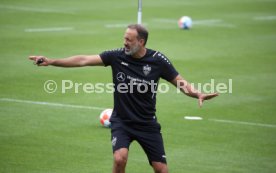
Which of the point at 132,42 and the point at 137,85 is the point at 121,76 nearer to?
the point at 137,85

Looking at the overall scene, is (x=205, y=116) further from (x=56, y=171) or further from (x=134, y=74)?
(x=134, y=74)

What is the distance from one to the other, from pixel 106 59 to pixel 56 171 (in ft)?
8.18

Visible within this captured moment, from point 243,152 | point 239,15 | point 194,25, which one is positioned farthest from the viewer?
point 239,15

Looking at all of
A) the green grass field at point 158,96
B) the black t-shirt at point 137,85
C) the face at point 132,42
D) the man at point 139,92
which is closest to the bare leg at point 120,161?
the man at point 139,92

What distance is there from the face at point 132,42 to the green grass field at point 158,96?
277 centimetres

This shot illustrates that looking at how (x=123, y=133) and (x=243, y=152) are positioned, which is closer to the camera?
(x=123, y=133)

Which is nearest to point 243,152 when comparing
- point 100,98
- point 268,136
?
point 268,136

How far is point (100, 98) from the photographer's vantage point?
17562mm

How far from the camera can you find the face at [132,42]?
9.82m

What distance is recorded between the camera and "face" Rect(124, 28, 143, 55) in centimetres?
982

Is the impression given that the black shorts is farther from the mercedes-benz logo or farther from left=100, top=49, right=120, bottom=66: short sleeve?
left=100, top=49, right=120, bottom=66: short sleeve

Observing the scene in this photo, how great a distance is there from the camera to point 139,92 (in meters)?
9.95

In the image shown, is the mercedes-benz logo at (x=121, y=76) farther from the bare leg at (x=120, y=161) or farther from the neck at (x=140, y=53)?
the bare leg at (x=120, y=161)

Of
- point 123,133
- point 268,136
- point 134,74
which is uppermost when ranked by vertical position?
point 134,74
